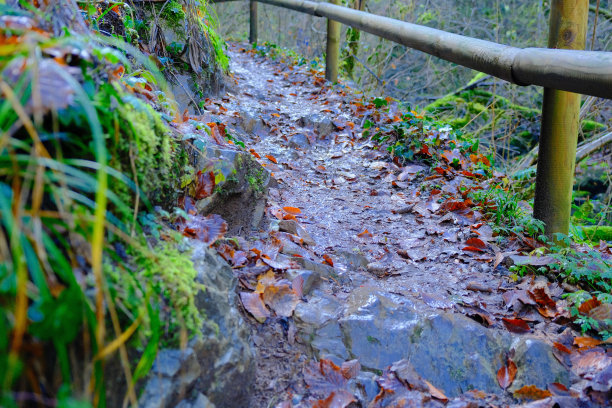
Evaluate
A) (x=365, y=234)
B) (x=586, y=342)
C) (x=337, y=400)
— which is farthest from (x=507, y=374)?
(x=365, y=234)

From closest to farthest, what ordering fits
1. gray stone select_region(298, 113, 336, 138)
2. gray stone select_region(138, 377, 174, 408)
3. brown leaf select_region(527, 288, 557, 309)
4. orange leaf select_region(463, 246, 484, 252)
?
gray stone select_region(138, 377, 174, 408) < brown leaf select_region(527, 288, 557, 309) < orange leaf select_region(463, 246, 484, 252) < gray stone select_region(298, 113, 336, 138)

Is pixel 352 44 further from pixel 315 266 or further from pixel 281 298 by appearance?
pixel 281 298

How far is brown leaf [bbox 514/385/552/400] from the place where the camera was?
1.74 metres

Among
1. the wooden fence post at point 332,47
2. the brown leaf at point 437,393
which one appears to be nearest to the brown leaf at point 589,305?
the brown leaf at point 437,393

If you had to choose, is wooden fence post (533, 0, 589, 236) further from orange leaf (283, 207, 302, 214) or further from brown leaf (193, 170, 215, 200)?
brown leaf (193, 170, 215, 200)

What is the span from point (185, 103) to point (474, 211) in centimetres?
243

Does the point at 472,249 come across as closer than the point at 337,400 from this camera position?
No

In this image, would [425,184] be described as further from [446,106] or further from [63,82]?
[446,106]

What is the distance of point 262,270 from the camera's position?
209 centimetres

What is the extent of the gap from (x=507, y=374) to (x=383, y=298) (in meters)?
0.58

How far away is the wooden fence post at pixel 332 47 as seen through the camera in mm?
6031

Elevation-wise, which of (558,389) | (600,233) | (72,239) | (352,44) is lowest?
(600,233)

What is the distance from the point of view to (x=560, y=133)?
251 centimetres

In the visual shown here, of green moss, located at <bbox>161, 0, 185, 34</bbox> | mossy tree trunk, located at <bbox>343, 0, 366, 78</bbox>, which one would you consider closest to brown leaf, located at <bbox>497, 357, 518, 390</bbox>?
green moss, located at <bbox>161, 0, 185, 34</bbox>
